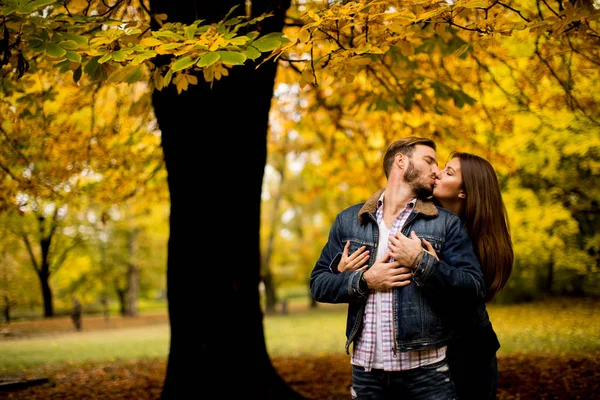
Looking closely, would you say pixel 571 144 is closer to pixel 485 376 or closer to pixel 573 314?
pixel 573 314

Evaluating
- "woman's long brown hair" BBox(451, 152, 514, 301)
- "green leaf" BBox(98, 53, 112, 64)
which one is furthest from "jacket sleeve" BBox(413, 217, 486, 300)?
"green leaf" BBox(98, 53, 112, 64)

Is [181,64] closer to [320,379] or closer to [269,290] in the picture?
[320,379]

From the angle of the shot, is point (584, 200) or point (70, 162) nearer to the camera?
point (70, 162)

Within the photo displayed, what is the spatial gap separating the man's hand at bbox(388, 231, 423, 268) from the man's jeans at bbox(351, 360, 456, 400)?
0.54 m

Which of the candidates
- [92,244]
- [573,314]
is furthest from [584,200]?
[92,244]

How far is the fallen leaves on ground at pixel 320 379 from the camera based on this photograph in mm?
5805

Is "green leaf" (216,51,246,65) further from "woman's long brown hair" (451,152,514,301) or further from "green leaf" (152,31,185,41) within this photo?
"woman's long brown hair" (451,152,514,301)

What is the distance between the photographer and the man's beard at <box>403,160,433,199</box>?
2887mm

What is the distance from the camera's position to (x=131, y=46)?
3.37 m

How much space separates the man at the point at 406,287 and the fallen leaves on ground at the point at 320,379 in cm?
341

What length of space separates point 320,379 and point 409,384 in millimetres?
4658

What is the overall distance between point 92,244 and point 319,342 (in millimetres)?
19117

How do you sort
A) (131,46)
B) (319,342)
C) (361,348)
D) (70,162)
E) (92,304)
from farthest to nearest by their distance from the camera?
1. (92,304)
2. (319,342)
3. (70,162)
4. (131,46)
5. (361,348)

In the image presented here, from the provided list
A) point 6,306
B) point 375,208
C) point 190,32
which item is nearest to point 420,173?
point 375,208
